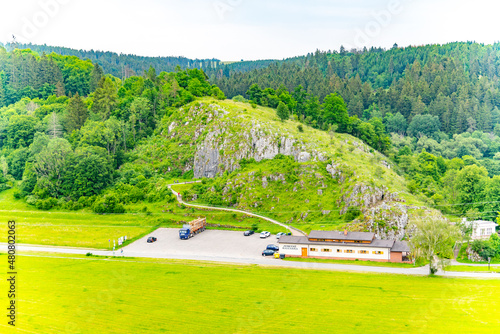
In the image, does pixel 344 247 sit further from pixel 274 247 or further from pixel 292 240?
pixel 274 247

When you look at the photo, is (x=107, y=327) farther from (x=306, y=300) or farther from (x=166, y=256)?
(x=166, y=256)

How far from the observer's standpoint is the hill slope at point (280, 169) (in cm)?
6347

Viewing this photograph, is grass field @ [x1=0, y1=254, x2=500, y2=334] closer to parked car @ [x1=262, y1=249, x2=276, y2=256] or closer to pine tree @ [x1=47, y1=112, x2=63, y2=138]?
parked car @ [x1=262, y1=249, x2=276, y2=256]

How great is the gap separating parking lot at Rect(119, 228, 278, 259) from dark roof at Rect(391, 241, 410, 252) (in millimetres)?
15849

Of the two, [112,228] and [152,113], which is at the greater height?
[152,113]

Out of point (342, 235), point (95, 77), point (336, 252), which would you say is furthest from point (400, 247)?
point (95, 77)

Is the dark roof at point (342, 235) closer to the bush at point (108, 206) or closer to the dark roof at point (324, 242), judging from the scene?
the dark roof at point (324, 242)

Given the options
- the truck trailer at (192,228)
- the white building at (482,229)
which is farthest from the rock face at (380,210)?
the truck trailer at (192,228)

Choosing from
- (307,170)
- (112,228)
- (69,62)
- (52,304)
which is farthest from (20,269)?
(69,62)

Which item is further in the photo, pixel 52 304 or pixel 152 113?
pixel 152 113

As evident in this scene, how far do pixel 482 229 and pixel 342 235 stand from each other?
2251 cm

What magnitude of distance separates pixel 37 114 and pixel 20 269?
Result: 65.8m

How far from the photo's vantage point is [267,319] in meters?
35.0

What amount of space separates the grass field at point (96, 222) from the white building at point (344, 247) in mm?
9304
